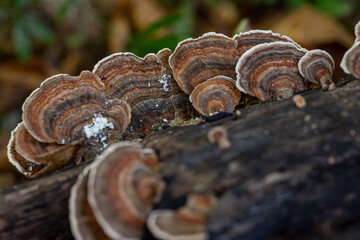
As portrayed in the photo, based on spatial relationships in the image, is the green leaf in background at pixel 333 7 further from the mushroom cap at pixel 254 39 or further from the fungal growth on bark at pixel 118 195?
the fungal growth on bark at pixel 118 195

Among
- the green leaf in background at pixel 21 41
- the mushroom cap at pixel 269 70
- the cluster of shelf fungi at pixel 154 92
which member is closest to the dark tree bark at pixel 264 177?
the cluster of shelf fungi at pixel 154 92

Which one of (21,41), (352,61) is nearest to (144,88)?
(352,61)

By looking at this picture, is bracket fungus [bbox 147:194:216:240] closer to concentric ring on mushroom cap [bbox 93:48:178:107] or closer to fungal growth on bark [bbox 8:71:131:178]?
fungal growth on bark [bbox 8:71:131:178]

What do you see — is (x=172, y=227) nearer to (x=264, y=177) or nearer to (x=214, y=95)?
(x=264, y=177)

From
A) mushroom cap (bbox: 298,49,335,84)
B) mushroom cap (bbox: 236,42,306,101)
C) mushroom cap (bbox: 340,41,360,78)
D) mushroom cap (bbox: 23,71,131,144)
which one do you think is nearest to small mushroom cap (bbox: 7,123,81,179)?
mushroom cap (bbox: 23,71,131,144)

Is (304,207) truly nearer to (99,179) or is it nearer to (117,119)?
(99,179)
